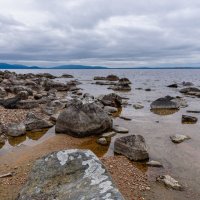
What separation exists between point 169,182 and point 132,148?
2.37 metres

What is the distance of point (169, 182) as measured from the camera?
29.1 ft

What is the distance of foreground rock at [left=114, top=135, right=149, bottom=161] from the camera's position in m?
10.9

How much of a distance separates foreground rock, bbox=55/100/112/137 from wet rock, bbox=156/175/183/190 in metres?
5.13

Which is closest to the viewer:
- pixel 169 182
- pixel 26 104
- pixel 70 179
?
pixel 70 179

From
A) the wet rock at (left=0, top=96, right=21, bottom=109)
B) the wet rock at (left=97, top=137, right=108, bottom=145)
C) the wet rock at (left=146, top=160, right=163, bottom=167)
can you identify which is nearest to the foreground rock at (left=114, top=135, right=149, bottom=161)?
the wet rock at (left=146, top=160, right=163, bottom=167)

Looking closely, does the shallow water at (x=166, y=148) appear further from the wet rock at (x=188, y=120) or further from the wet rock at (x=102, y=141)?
the wet rock at (x=188, y=120)

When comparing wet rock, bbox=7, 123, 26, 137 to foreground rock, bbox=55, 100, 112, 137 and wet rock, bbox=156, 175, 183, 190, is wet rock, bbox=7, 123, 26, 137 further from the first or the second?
wet rock, bbox=156, 175, 183, 190

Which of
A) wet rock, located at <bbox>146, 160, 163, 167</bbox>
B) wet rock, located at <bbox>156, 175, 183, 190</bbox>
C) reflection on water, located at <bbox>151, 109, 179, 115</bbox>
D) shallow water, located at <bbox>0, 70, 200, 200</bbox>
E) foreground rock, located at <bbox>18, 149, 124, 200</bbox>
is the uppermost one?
foreground rock, located at <bbox>18, 149, 124, 200</bbox>

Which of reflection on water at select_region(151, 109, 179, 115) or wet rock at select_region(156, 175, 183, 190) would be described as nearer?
wet rock at select_region(156, 175, 183, 190)

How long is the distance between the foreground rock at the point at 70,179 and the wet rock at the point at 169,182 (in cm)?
273

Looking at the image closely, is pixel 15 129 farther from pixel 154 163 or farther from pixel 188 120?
pixel 188 120

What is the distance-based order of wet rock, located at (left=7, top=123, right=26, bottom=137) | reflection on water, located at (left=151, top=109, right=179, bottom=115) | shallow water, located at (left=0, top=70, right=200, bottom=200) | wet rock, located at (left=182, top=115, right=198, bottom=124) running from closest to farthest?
1. shallow water, located at (left=0, top=70, right=200, bottom=200)
2. wet rock, located at (left=7, top=123, right=26, bottom=137)
3. wet rock, located at (left=182, top=115, right=198, bottom=124)
4. reflection on water, located at (left=151, top=109, right=179, bottom=115)

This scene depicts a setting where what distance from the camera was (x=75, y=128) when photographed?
13.6 m

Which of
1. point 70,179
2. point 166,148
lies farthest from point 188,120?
point 70,179
